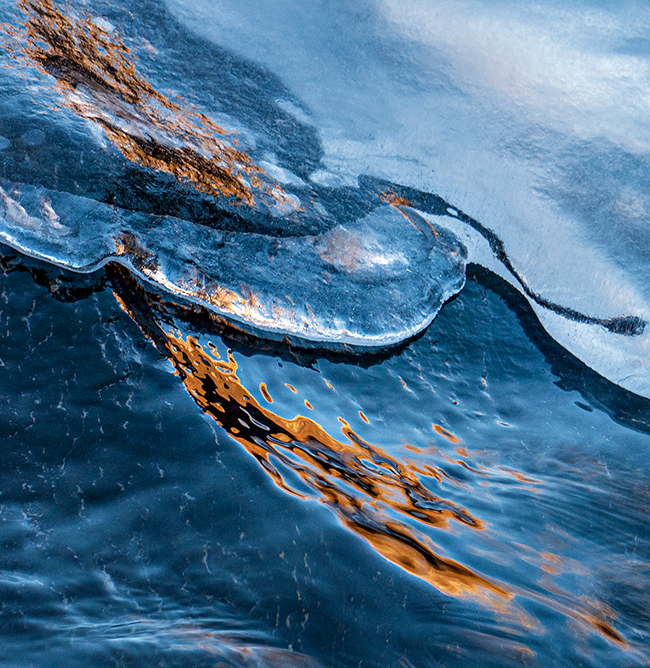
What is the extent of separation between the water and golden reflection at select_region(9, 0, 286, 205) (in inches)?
0.6

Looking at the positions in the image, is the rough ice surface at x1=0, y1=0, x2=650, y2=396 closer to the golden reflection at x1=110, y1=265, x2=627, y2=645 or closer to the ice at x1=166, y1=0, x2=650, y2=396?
the ice at x1=166, y1=0, x2=650, y2=396

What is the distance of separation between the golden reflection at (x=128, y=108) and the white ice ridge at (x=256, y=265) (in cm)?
21

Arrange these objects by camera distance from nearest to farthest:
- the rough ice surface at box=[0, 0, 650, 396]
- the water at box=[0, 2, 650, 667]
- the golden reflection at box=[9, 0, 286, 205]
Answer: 1. the water at box=[0, 2, 650, 667]
2. the rough ice surface at box=[0, 0, 650, 396]
3. the golden reflection at box=[9, 0, 286, 205]

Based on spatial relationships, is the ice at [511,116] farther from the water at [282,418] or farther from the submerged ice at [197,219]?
the submerged ice at [197,219]

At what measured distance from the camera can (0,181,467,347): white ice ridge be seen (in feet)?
5.27

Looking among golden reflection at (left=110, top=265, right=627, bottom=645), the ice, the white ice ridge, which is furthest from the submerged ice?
the ice

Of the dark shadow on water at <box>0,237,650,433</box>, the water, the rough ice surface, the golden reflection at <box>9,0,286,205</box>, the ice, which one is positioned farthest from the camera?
the ice

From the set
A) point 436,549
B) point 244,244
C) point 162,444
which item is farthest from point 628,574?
point 244,244

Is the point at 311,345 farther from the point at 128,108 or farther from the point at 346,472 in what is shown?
the point at 128,108

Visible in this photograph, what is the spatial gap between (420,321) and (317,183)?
2.25 ft

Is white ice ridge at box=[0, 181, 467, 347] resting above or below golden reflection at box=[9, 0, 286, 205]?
below

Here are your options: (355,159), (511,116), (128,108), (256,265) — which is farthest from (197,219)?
(511,116)

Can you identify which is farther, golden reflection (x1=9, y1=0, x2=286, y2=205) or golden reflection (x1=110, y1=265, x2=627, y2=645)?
golden reflection (x1=9, y1=0, x2=286, y2=205)

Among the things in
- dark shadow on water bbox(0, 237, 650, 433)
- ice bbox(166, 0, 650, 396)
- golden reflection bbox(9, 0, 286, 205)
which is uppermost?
ice bbox(166, 0, 650, 396)
